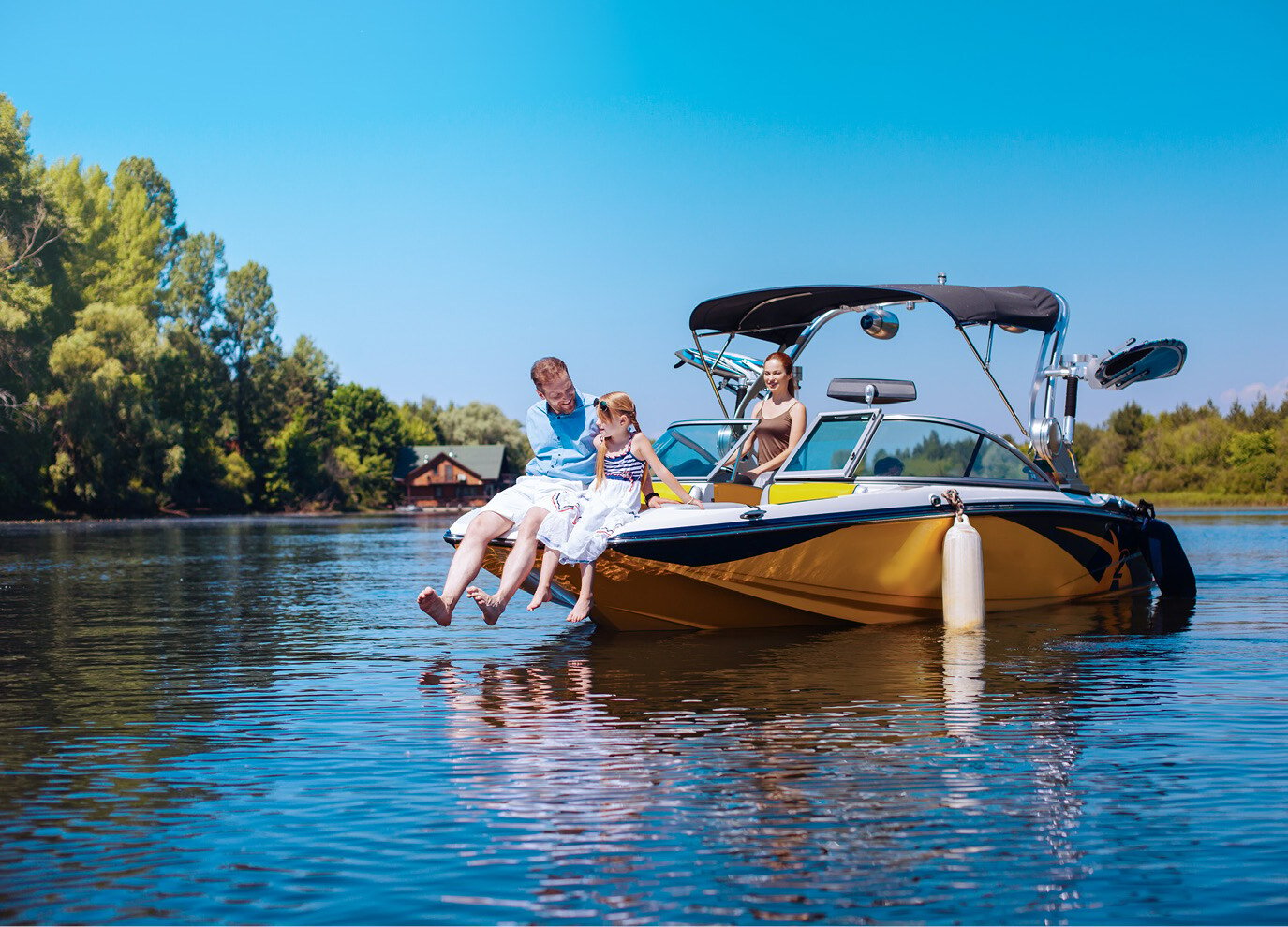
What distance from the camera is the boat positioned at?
34.9ft

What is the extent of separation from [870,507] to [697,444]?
268 centimetres

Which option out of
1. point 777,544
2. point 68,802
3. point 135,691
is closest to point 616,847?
point 68,802

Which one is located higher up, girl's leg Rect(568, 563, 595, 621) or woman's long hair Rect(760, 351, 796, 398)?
woman's long hair Rect(760, 351, 796, 398)

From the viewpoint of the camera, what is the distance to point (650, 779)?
5605mm

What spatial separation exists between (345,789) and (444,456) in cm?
11495

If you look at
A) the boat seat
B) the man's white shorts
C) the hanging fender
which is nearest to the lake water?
the man's white shorts

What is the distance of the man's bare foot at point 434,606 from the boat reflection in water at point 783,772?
15.4 inches

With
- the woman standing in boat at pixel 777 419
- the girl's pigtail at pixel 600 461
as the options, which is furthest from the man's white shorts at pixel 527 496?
the woman standing in boat at pixel 777 419

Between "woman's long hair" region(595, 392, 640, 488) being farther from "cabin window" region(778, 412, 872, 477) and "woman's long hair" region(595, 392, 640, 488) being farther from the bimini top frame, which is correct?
the bimini top frame

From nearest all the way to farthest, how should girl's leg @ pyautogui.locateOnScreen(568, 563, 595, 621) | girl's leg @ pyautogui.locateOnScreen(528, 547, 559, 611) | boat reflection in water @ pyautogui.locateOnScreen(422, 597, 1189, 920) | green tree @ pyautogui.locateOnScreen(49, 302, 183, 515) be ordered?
boat reflection in water @ pyautogui.locateOnScreen(422, 597, 1189, 920) < girl's leg @ pyautogui.locateOnScreen(528, 547, 559, 611) < girl's leg @ pyautogui.locateOnScreen(568, 563, 595, 621) < green tree @ pyautogui.locateOnScreen(49, 302, 183, 515)

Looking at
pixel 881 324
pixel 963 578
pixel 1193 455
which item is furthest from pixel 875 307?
pixel 1193 455

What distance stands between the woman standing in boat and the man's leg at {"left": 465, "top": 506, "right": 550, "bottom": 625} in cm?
259

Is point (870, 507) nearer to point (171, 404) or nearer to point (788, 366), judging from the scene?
point (788, 366)

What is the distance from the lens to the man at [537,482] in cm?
980
